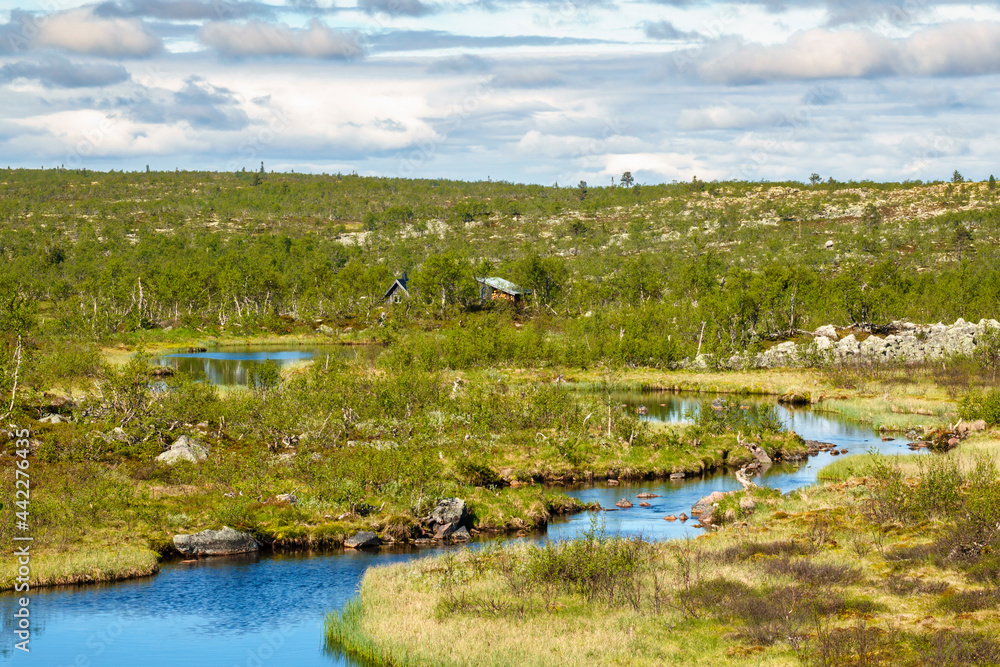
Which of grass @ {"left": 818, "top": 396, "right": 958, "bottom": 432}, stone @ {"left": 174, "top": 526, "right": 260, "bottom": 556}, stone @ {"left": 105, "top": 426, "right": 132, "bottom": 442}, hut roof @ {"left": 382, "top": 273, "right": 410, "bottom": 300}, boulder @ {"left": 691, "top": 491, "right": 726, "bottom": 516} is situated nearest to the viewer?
stone @ {"left": 174, "top": 526, "right": 260, "bottom": 556}

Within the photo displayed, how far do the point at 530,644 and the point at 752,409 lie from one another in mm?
53418

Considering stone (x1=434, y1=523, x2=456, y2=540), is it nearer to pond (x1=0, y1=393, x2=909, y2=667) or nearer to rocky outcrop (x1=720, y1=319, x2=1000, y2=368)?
pond (x1=0, y1=393, x2=909, y2=667)

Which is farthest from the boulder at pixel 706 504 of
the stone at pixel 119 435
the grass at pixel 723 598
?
the stone at pixel 119 435

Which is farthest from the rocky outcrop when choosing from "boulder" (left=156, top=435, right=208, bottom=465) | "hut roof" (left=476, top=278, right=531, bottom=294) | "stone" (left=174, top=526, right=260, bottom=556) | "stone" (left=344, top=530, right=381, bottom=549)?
"stone" (left=174, top=526, right=260, bottom=556)

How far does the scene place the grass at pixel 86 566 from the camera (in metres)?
33.5

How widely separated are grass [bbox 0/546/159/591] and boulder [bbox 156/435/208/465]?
34.8 feet

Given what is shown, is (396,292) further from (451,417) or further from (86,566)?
(86,566)

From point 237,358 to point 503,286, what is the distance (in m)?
56.6

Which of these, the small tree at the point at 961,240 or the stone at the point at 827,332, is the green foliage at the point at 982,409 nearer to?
the stone at the point at 827,332

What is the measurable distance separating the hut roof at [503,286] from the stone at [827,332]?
56.0m

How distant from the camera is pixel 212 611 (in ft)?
105

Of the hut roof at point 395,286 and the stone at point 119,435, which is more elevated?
the hut roof at point 395,286

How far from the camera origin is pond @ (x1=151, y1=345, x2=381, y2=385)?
9138 centimetres

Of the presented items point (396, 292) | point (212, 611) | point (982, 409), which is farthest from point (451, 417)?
point (396, 292)
